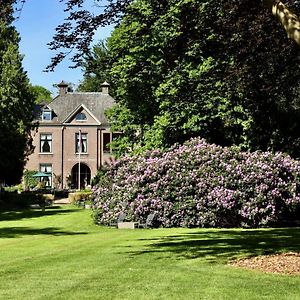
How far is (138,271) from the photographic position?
9.98 m

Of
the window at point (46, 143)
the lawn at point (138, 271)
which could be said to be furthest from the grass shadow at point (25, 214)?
the window at point (46, 143)

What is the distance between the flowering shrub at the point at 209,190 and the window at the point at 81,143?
40429 mm

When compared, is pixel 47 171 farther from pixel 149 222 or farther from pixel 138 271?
pixel 138 271

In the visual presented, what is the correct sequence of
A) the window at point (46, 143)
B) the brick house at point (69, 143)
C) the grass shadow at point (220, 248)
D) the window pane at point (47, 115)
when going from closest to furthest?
the grass shadow at point (220, 248), the brick house at point (69, 143), the window at point (46, 143), the window pane at point (47, 115)

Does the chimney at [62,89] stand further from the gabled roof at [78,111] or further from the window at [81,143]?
the window at [81,143]

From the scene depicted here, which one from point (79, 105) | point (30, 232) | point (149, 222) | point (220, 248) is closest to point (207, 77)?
point (149, 222)

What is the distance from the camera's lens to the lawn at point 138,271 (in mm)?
7930

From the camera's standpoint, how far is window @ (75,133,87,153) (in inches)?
2589

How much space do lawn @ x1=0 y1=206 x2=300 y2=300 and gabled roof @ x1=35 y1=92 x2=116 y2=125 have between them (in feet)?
164

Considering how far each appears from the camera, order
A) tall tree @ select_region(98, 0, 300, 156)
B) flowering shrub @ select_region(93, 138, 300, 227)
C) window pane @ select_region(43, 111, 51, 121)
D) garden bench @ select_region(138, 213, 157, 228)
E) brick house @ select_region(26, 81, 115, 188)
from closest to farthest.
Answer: tall tree @ select_region(98, 0, 300, 156)
flowering shrub @ select_region(93, 138, 300, 227)
garden bench @ select_region(138, 213, 157, 228)
brick house @ select_region(26, 81, 115, 188)
window pane @ select_region(43, 111, 51, 121)

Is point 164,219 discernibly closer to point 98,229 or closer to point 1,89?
point 98,229

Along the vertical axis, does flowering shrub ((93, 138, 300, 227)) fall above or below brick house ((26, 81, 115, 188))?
below

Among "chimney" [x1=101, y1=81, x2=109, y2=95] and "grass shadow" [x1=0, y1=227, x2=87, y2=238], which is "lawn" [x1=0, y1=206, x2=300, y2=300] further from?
"chimney" [x1=101, y1=81, x2=109, y2=95]

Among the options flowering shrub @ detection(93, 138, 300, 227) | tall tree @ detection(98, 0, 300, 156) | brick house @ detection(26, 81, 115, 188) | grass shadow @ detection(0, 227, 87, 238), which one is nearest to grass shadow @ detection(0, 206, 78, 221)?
flowering shrub @ detection(93, 138, 300, 227)
